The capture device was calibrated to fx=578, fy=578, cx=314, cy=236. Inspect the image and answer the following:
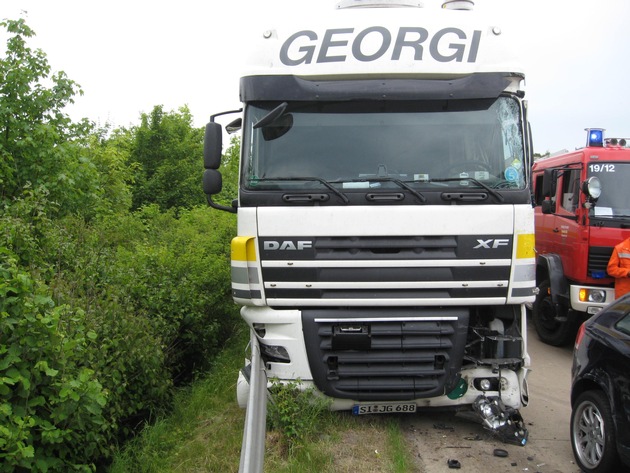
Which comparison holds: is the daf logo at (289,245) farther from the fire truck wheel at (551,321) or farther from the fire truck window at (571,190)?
the fire truck wheel at (551,321)

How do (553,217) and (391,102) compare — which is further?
(553,217)

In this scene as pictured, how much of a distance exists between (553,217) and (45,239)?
7.12 m

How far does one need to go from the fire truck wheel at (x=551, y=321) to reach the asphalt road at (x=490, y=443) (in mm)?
2315

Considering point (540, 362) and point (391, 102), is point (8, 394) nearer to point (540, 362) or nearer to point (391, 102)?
point (391, 102)

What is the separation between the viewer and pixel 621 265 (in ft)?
24.1

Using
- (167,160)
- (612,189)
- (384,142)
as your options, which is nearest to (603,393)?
(384,142)

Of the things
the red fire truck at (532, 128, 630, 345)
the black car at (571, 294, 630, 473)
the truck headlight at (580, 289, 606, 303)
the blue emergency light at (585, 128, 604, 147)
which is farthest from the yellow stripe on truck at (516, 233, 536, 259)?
the blue emergency light at (585, 128, 604, 147)

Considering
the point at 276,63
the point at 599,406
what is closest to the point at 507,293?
the point at 599,406

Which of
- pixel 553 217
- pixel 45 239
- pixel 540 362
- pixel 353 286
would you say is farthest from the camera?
pixel 553 217

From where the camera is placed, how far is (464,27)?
16.3 feet

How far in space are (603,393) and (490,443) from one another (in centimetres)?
109

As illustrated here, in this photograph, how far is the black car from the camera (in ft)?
12.8

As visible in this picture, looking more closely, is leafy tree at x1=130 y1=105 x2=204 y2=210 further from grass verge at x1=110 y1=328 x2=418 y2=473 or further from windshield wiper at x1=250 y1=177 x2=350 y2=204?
windshield wiper at x1=250 y1=177 x2=350 y2=204

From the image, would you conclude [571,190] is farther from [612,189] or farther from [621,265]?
[621,265]
